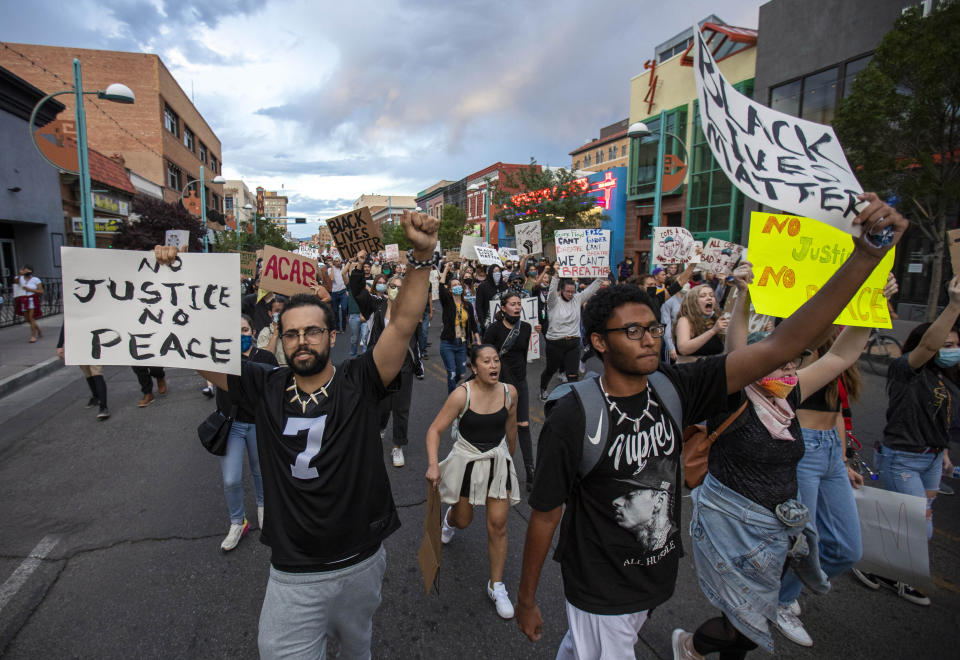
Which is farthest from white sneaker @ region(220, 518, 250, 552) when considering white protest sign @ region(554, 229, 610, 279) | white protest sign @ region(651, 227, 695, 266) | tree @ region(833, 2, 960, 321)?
tree @ region(833, 2, 960, 321)

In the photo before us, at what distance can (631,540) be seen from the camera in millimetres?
1989

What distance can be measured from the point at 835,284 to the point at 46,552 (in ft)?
A: 17.2

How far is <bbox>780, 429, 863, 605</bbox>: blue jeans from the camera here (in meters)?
2.84

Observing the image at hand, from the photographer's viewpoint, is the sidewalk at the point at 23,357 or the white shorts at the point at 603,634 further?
the sidewalk at the point at 23,357

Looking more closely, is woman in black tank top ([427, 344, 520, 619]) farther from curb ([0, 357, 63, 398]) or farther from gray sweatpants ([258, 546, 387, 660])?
curb ([0, 357, 63, 398])

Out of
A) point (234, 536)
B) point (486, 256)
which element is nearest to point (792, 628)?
point (234, 536)

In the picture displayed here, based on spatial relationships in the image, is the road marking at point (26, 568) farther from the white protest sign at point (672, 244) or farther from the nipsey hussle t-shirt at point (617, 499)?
the white protest sign at point (672, 244)

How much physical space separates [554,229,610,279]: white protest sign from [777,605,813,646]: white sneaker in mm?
6399

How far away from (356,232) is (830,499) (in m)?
6.67

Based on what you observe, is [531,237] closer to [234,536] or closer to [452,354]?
[452,354]

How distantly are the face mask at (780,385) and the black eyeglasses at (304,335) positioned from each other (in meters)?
2.03

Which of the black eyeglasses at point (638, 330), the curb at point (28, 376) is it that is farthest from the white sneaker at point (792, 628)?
the curb at point (28, 376)

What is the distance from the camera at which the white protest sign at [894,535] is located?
2.89m

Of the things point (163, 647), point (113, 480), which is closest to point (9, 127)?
point (113, 480)
